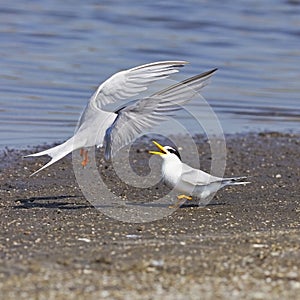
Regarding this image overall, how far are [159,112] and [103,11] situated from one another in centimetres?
1617

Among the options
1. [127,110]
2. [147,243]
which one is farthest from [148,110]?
[147,243]

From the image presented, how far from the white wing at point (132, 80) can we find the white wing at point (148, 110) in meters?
0.52

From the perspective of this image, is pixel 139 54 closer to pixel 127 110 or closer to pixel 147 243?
pixel 127 110

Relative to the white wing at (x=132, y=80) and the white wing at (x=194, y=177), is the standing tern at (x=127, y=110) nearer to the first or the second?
the white wing at (x=132, y=80)

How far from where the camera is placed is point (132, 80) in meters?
8.91

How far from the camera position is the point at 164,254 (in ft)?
19.8

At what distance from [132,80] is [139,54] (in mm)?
9393

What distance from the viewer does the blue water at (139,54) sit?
43.5 ft

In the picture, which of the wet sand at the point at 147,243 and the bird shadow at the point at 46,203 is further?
the bird shadow at the point at 46,203

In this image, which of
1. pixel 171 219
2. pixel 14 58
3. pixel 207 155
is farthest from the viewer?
pixel 14 58

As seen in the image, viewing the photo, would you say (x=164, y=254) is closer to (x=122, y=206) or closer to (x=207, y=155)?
(x=122, y=206)

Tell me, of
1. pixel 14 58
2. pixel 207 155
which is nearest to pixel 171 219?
pixel 207 155

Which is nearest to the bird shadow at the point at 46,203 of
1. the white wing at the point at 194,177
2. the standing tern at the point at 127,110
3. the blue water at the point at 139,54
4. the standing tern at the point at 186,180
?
the standing tern at the point at 127,110

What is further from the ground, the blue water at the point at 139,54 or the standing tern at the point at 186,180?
the standing tern at the point at 186,180
